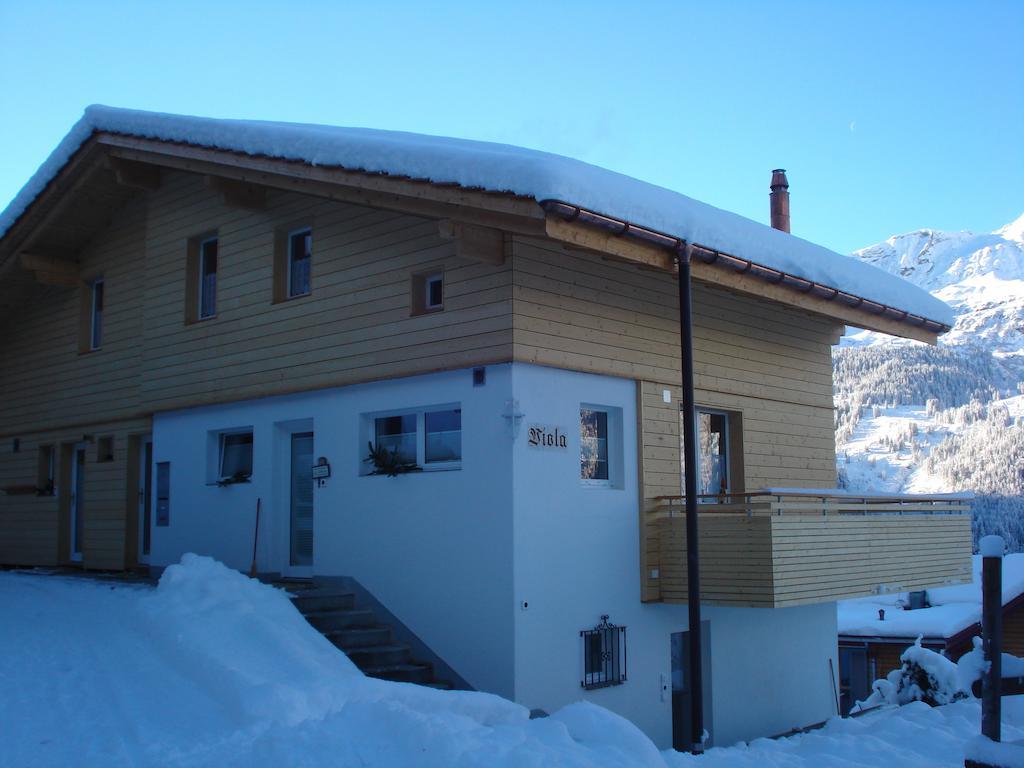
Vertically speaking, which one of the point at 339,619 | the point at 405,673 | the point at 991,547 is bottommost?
the point at 405,673

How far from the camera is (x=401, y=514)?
38.1ft

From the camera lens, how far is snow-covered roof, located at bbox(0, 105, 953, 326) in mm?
9406

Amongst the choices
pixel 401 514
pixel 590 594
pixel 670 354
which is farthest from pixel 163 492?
pixel 670 354

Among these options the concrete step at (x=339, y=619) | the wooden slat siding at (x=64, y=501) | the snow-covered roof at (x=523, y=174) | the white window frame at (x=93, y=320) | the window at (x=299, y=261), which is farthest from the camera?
the white window frame at (x=93, y=320)

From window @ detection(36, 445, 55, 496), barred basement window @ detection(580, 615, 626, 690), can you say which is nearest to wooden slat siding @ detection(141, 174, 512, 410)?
barred basement window @ detection(580, 615, 626, 690)

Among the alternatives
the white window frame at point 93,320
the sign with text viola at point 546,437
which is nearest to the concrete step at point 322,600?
the sign with text viola at point 546,437

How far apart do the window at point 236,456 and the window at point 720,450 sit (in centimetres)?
594

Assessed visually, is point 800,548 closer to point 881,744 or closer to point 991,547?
point 881,744

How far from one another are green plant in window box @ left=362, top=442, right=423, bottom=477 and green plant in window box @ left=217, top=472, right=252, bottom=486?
2.41 metres

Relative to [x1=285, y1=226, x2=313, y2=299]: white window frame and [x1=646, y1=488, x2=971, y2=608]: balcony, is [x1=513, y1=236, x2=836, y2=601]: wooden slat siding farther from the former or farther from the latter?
[x1=285, y1=226, x2=313, y2=299]: white window frame

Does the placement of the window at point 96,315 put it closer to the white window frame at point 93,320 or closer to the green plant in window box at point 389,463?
the white window frame at point 93,320

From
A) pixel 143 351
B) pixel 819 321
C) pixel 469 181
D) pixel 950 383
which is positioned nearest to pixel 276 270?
pixel 143 351

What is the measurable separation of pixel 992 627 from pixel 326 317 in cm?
837

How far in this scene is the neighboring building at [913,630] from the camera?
26.0 meters
